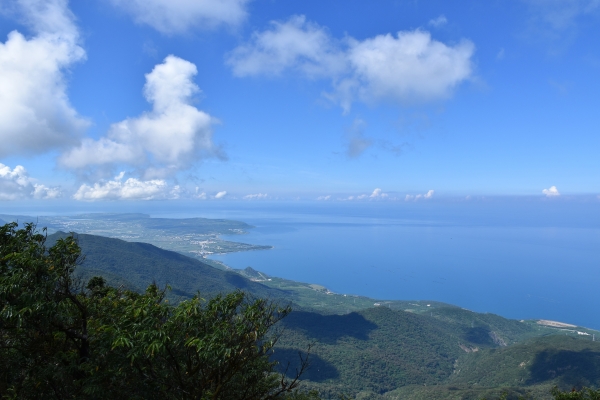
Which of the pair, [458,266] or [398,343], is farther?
[458,266]

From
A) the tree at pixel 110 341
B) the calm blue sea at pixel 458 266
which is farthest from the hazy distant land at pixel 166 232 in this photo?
the tree at pixel 110 341

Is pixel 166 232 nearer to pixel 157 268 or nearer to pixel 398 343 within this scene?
pixel 157 268

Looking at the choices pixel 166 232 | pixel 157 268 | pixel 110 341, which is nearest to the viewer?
pixel 110 341

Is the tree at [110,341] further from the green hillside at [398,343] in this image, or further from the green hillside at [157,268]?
the green hillside at [157,268]

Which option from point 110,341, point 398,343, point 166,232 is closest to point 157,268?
point 398,343

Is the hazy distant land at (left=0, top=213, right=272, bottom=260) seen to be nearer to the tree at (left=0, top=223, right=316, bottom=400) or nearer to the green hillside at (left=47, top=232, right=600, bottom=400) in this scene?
the green hillside at (left=47, top=232, right=600, bottom=400)

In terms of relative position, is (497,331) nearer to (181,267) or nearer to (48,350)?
(181,267)

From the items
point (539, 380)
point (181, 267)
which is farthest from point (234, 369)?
point (181, 267)

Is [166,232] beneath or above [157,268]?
beneath

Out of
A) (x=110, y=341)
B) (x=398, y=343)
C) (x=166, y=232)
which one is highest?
(x=110, y=341)
